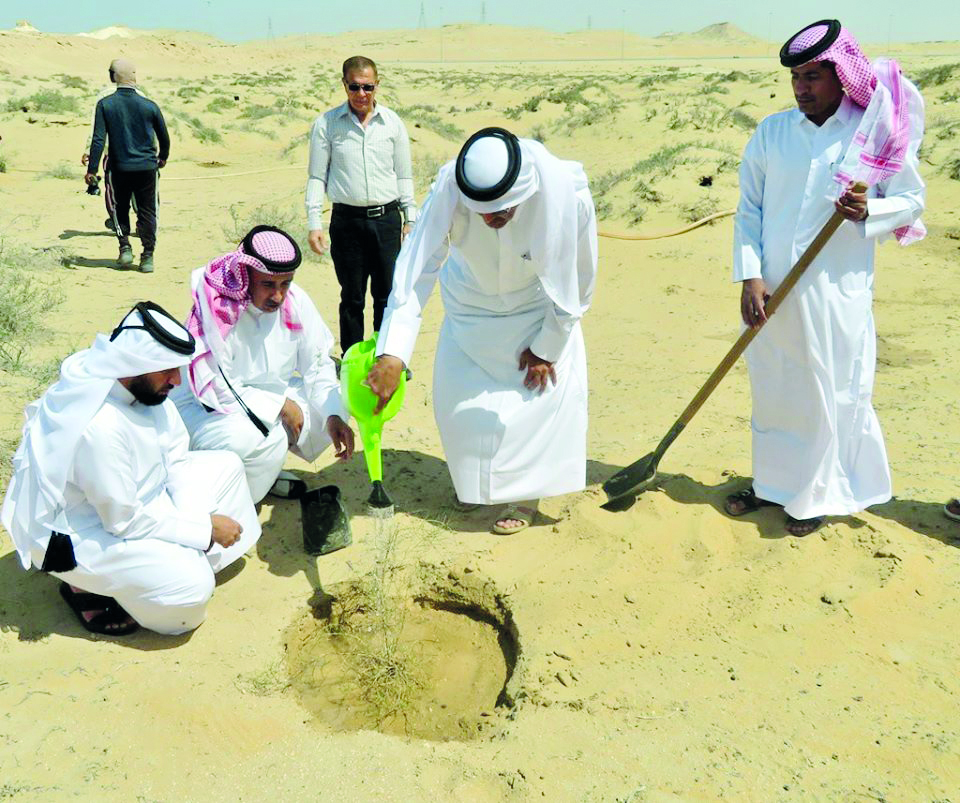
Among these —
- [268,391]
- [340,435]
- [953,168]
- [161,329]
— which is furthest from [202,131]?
[161,329]

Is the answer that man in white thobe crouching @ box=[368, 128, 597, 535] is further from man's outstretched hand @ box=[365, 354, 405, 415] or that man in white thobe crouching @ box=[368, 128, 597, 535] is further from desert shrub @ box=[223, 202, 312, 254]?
desert shrub @ box=[223, 202, 312, 254]

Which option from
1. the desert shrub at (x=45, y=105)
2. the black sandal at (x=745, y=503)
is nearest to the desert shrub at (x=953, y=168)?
the black sandal at (x=745, y=503)

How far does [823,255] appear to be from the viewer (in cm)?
347

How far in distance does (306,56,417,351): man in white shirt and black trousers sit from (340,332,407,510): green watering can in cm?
203

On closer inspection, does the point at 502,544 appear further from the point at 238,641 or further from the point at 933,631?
the point at 933,631

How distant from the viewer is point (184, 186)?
12.8m

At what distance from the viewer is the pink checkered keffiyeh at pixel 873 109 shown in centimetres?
322

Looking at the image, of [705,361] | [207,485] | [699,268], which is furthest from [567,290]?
[699,268]

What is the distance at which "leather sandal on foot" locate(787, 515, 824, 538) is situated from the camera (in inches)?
147

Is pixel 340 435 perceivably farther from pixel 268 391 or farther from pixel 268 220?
pixel 268 220

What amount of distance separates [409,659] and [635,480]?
4.35 feet

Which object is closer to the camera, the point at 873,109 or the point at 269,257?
the point at 873,109

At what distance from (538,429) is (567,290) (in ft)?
→ 2.05

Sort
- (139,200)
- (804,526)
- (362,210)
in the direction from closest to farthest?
1. (804,526)
2. (362,210)
3. (139,200)
